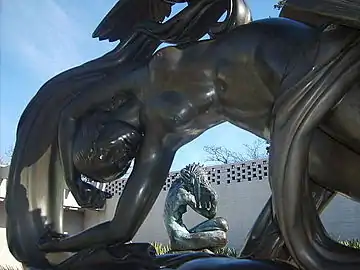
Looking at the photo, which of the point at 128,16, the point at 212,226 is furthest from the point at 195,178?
the point at 128,16

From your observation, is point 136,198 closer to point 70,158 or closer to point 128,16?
point 70,158

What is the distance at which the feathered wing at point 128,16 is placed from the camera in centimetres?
137

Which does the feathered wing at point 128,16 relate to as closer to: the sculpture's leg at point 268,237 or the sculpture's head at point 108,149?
the sculpture's head at point 108,149

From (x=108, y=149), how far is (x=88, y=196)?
18 centimetres

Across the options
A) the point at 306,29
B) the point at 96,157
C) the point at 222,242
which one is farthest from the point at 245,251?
the point at 222,242

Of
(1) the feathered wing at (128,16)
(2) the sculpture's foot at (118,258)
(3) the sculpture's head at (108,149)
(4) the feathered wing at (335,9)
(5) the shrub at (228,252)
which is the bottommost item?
(5) the shrub at (228,252)

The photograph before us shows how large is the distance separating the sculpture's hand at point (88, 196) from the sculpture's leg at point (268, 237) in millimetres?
354

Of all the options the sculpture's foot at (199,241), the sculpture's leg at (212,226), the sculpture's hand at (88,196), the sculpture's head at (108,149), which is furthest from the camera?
the sculpture's leg at (212,226)

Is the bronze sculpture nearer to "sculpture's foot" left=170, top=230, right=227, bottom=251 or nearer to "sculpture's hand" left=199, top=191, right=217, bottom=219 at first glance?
"sculpture's foot" left=170, top=230, right=227, bottom=251

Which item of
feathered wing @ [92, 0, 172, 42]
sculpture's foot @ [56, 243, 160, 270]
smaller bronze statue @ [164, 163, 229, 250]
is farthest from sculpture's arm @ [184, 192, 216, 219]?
sculpture's foot @ [56, 243, 160, 270]

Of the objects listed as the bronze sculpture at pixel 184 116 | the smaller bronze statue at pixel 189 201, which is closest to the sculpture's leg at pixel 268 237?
the bronze sculpture at pixel 184 116

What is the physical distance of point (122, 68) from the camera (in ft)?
4.09

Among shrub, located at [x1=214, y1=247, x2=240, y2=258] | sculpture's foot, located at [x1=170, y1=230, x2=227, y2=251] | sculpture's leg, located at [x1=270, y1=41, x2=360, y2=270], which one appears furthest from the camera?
sculpture's foot, located at [x1=170, y1=230, x2=227, y2=251]

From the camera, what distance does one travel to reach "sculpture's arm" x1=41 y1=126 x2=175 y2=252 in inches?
42.3
